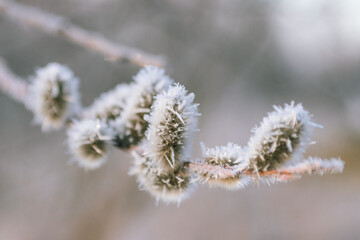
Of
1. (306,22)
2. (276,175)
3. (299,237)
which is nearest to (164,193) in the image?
(276,175)

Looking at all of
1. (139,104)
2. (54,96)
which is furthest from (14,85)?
(139,104)

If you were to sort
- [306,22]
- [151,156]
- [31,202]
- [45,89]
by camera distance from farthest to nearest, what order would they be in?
[31,202], [306,22], [45,89], [151,156]

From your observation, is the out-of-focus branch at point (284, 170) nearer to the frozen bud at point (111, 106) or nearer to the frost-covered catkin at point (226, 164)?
the frost-covered catkin at point (226, 164)

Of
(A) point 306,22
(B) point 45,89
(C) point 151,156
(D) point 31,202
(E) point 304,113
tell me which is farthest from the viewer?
(D) point 31,202

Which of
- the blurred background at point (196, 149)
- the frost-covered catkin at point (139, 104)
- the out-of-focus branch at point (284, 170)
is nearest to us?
the out-of-focus branch at point (284, 170)

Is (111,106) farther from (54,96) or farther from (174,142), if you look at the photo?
(174,142)

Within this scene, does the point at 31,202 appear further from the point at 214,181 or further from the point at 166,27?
the point at 214,181

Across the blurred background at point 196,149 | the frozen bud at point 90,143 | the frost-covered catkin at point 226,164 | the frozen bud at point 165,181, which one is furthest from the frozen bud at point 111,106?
the blurred background at point 196,149

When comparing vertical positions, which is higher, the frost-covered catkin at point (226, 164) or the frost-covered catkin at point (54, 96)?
the frost-covered catkin at point (54, 96)
